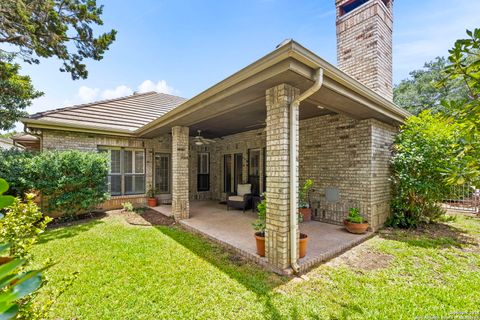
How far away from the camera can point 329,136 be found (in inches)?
251

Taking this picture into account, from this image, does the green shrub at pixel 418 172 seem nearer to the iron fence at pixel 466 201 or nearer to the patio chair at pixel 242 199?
the iron fence at pixel 466 201

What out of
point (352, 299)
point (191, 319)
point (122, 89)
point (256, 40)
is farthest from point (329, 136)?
point (122, 89)

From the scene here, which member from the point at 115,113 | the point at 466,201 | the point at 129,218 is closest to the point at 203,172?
the point at 129,218

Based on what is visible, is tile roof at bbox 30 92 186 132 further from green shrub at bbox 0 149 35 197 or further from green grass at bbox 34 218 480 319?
green grass at bbox 34 218 480 319

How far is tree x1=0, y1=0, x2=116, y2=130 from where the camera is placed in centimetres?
623

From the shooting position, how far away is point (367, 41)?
6.38 m

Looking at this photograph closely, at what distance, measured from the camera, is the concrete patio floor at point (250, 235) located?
401cm

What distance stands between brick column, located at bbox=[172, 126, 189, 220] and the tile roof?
273cm

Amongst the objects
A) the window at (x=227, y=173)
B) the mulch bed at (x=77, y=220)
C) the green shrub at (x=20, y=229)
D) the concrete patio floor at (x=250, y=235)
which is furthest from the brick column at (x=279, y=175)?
the window at (x=227, y=173)

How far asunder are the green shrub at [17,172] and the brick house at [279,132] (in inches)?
43.4

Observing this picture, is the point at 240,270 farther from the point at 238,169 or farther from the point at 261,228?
the point at 238,169

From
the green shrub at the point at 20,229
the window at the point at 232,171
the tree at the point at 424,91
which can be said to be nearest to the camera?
the green shrub at the point at 20,229

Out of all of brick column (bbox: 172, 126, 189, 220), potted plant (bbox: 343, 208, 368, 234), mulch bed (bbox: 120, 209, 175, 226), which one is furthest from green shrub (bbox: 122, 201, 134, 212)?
potted plant (bbox: 343, 208, 368, 234)

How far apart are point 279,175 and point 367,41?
5.69 metres
